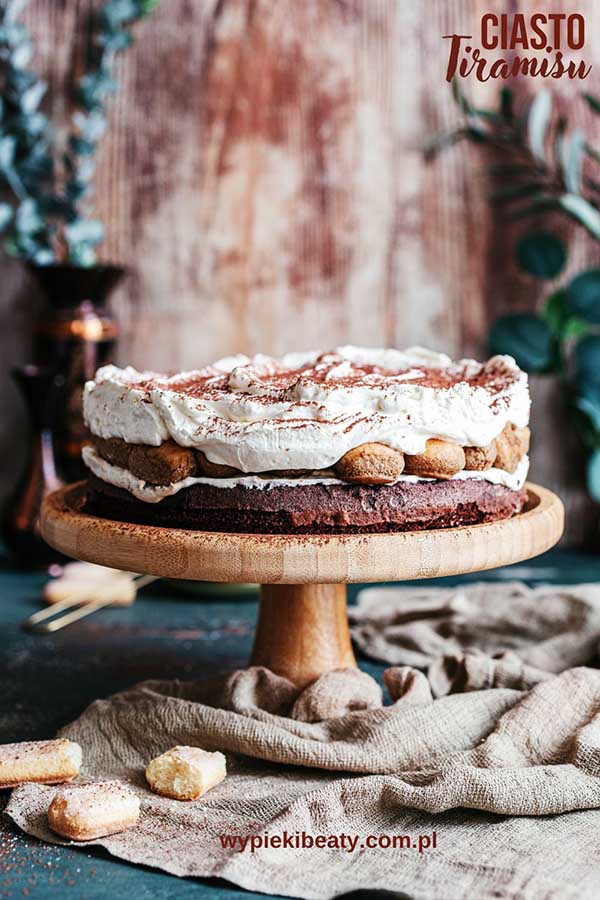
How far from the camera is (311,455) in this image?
5.65 feet

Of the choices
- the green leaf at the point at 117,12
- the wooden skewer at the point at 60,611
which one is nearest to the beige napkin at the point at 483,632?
the wooden skewer at the point at 60,611

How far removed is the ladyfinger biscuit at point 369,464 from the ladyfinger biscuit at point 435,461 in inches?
1.5

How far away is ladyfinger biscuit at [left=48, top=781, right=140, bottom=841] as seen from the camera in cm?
156

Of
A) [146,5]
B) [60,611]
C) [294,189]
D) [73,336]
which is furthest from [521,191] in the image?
[60,611]

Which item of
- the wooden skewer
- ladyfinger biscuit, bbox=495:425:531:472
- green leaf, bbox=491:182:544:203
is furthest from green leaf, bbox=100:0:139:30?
ladyfinger biscuit, bbox=495:425:531:472

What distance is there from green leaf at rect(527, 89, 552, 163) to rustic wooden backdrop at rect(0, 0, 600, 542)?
0.20 metres

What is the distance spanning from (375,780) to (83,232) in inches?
76.8

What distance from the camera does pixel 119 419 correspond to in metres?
1.86

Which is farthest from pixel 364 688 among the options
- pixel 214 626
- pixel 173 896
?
pixel 214 626

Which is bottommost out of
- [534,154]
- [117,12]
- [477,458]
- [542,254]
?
[477,458]

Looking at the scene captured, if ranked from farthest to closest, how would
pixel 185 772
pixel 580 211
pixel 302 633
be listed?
pixel 580 211, pixel 302 633, pixel 185 772

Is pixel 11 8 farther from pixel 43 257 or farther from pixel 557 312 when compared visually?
pixel 557 312

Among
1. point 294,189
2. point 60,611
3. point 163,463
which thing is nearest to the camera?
point 163,463

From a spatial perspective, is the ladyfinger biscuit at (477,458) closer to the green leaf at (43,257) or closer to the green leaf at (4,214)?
the green leaf at (43,257)
